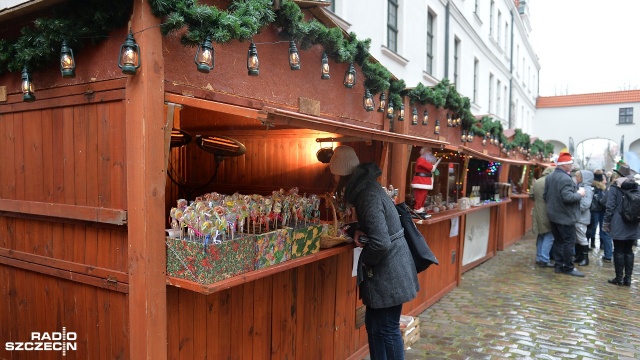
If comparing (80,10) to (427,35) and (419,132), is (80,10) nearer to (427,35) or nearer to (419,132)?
(419,132)

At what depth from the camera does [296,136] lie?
15.9 ft

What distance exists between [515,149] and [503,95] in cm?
829

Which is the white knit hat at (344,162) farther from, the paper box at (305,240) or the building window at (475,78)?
the building window at (475,78)

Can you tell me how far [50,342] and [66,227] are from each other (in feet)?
2.87

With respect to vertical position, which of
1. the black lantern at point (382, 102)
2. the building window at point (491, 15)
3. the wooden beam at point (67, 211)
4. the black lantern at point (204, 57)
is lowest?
the wooden beam at point (67, 211)

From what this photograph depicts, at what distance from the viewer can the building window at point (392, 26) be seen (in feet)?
29.3

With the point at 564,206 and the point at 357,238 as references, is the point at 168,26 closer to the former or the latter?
the point at 357,238

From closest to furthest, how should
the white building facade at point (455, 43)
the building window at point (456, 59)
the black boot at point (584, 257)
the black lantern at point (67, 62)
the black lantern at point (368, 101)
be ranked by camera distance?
the black lantern at point (67, 62) < the black lantern at point (368, 101) < the white building facade at point (455, 43) < the black boot at point (584, 257) < the building window at point (456, 59)

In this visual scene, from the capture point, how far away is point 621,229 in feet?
22.4

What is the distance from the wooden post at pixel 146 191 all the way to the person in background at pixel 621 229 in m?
7.11

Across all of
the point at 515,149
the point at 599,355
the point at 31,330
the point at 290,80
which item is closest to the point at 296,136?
the point at 290,80

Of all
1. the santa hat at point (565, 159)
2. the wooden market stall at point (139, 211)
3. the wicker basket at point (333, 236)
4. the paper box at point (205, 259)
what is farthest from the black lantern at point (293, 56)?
the santa hat at point (565, 159)

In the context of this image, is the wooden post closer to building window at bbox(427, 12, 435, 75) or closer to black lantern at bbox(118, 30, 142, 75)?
black lantern at bbox(118, 30, 142, 75)

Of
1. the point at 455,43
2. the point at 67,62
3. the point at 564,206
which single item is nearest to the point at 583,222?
the point at 564,206
